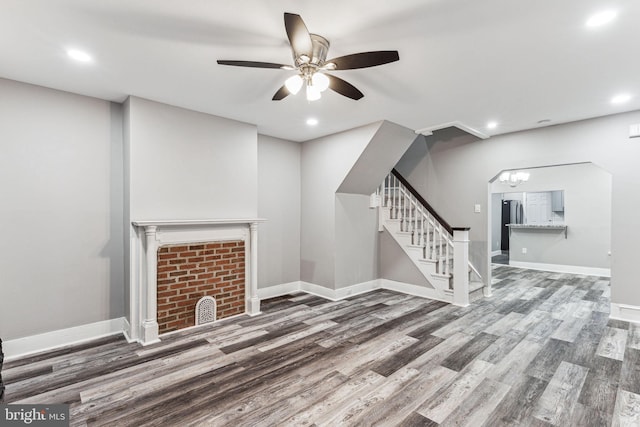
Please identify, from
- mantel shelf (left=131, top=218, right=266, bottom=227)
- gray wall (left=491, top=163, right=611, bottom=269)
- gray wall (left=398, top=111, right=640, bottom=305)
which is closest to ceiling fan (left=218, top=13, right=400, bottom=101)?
mantel shelf (left=131, top=218, right=266, bottom=227)

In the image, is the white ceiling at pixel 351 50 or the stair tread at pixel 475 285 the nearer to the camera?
the white ceiling at pixel 351 50

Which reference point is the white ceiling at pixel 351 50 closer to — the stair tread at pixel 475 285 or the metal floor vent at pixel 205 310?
the metal floor vent at pixel 205 310


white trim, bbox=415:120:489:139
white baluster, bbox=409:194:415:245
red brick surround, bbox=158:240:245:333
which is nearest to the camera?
red brick surround, bbox=158:240:245:333

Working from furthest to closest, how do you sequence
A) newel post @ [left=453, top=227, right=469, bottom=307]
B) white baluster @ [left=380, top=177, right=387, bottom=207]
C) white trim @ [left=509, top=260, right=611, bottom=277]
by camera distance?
white trim @ [left=509, top=260, right=611, bottom=277] < white baluster @ [left=380, top=177, right=387, bottom=207] < newel post @ [left=453, top=227, right=469, bottom=307]

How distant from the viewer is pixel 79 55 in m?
2.45

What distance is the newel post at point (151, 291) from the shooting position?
124 inches

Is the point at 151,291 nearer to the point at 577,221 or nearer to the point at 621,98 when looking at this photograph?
the point at 621,98

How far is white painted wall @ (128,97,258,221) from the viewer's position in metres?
3.26

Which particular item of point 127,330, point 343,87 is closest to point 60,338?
point 127,330

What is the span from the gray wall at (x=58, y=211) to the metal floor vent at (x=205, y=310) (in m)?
0.83

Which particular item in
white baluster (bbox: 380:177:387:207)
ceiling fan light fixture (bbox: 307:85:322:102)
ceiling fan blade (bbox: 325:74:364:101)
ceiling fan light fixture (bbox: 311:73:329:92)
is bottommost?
white baluster (bbox: 380:177:387:207)

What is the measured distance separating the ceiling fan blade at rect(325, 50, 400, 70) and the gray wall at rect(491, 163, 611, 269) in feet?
22.0

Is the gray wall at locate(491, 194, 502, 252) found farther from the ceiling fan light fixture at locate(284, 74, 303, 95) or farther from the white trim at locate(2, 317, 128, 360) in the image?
the white trim at locate(2, 317, 128, 360)

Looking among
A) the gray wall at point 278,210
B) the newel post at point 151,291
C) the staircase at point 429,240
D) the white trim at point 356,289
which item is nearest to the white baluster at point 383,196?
the staircase at point 429,240
